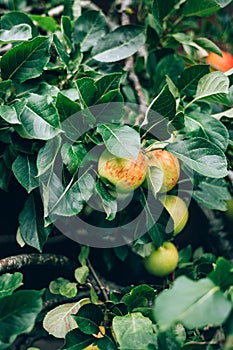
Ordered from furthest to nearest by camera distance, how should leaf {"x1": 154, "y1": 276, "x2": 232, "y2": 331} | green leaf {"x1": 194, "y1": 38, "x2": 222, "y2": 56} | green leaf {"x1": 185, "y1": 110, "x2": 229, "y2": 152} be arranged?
green leaf {"x1": 194, "y1": 38, "x2": 222, "y2": 56} → green leaf {"x1": 185, "y1": 110, "x2": 229, "y2": 152} → leaf {"x1": 154, "y1": 276, "x2": 232, "y2": 331}


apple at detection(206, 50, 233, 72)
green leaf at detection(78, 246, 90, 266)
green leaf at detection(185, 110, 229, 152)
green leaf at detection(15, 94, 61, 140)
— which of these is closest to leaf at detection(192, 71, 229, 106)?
green leaf at detection(185, 110, 229, 152)

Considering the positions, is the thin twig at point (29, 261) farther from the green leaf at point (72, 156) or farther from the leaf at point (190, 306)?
the leaf at point (190, 306)

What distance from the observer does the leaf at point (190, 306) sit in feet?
1.44

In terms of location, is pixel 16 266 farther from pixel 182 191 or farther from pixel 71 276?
pixel 182 191

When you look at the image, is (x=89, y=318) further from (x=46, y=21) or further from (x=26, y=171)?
(x=46, y=21)

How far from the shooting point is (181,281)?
0.48 metres

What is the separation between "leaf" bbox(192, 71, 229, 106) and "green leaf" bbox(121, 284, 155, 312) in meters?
0.31

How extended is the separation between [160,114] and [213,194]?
0.93 ft

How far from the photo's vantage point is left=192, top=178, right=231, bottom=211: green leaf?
0.96 meters

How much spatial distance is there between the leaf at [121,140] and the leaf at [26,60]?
156 mm

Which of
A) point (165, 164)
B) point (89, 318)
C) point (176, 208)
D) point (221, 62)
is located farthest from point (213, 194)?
point (221, 62)

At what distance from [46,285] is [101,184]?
0.39 metres

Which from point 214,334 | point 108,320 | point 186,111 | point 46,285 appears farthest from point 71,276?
point 186,111

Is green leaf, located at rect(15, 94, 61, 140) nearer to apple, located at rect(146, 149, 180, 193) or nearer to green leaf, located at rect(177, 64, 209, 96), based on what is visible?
apple, located at rect(146, 149, 180, 193)
